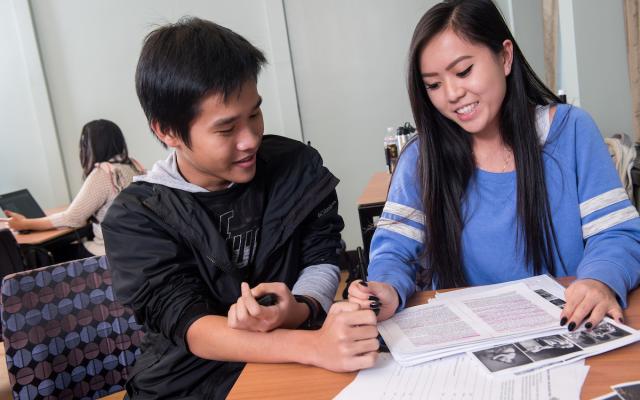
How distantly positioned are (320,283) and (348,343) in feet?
1.31

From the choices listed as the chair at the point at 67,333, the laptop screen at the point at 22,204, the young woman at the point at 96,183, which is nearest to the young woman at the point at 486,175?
the chair at the point at 67,333

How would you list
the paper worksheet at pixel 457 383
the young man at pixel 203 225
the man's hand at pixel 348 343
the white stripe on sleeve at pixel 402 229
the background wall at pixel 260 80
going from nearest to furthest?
the paper worksheet at pixel 457 383, the man's hand at pixel 348 343, the young man at pixel 203 225, the white stripe on sleeve at pixel 402 229, the background wall at pixel 260 80

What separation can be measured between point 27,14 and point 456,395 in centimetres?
467

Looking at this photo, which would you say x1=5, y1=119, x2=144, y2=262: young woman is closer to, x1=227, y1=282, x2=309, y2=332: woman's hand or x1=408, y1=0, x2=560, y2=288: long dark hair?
x1=408, y1=0, x2=560, y2=288: long dark hair

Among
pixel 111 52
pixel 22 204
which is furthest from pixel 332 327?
Result: pixel 111 52

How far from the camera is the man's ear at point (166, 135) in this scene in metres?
1.17

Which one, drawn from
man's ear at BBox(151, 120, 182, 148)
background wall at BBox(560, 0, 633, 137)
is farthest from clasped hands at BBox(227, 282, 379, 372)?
background wall at BBox(560, 0, 633, 137)

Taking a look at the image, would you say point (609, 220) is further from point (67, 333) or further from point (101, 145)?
point (101, 145)

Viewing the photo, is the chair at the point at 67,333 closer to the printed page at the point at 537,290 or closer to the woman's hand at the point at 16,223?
the printed page at the point at 537,290

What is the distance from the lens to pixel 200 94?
3.59 feet

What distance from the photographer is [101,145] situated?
3.34m

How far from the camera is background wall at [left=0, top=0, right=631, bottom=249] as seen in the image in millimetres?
4332

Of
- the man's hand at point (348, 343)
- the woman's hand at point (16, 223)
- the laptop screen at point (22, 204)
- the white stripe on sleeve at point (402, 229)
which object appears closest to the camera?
the man's hand at point (348, 343)

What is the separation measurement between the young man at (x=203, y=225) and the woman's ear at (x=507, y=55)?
1.55 feet
